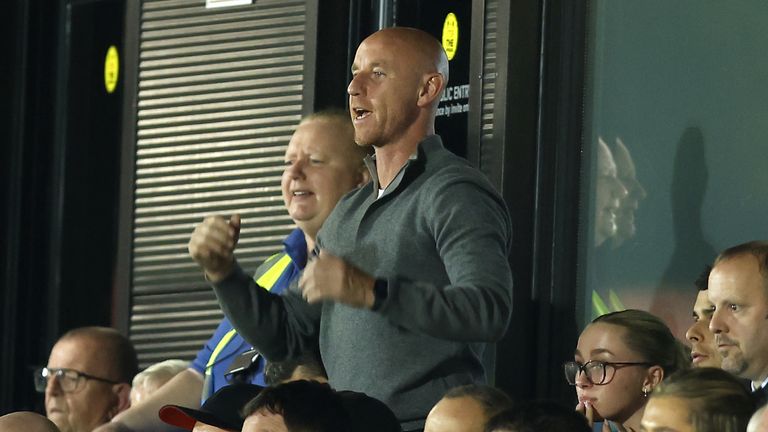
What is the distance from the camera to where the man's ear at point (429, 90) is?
4453 mm

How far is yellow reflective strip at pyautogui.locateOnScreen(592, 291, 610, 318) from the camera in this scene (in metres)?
5.55

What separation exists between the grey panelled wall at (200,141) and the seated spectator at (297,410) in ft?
8.03

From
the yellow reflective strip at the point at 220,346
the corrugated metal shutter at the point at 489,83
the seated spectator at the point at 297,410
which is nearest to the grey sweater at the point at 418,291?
the seated spectator at the point at 297,410

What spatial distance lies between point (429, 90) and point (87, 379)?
6.56 ft

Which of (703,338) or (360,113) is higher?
(360,113)

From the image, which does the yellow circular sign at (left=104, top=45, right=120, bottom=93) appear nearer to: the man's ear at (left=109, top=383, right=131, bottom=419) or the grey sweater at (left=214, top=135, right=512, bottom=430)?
the man's ear at (left=109, top=383, right=131, bottom=419)

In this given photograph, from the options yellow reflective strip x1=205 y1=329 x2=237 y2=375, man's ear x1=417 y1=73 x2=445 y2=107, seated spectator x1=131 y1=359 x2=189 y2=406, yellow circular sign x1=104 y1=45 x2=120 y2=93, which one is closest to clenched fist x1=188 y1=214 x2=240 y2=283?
man's ear x1=417 y1=73 x2=445 y2=107

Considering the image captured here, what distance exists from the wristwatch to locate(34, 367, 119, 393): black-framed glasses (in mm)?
2303

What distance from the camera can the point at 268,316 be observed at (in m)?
4.38

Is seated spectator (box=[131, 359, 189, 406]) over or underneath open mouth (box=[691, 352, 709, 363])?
underneath

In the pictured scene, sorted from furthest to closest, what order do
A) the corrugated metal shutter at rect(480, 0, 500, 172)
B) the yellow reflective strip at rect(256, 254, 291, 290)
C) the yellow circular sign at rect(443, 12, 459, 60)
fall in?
the yellow circular sign at rect(443, 12, 459, 60), the corrugated metal shutter at rect(480, 0, 500, 172), the yellow reflective strip at rect(256, 254, 291, 290)

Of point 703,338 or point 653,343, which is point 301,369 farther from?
point 703,338

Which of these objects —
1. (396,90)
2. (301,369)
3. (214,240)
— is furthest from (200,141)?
(214,240)

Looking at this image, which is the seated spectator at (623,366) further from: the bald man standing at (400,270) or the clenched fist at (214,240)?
the clenched fist at (214,240)
